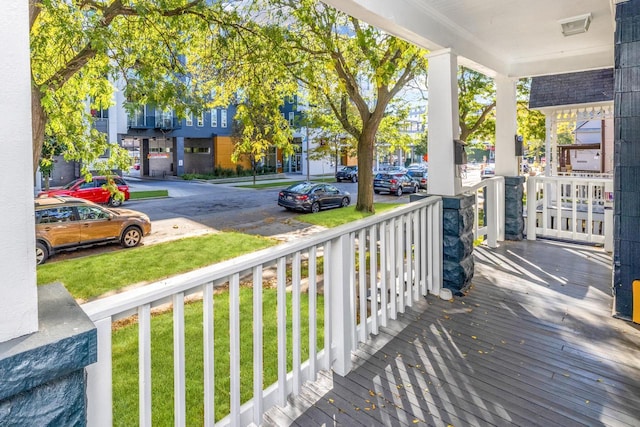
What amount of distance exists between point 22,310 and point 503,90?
5752mm

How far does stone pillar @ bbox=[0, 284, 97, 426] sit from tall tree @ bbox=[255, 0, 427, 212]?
302 cm

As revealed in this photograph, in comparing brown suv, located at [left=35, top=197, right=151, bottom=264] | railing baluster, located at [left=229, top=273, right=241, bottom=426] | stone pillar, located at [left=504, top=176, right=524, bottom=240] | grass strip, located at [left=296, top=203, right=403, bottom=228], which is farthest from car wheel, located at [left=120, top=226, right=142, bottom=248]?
railing baluster, located at [left=229, top=273, right=241, bottom=426]

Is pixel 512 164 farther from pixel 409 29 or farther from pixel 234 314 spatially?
pixel 234 314

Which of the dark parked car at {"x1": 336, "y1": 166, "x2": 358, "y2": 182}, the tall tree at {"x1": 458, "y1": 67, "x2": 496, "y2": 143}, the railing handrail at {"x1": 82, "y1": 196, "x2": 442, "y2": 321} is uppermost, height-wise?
the tall tree at {"x1": 458, "y1": 67, "x2": 496, "y2": 143}

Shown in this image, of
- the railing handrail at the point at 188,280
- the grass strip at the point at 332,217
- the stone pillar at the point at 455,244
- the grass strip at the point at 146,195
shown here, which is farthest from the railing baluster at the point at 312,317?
the grass strip at the point at 146,195

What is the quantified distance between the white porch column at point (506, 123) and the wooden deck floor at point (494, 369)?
223 cm

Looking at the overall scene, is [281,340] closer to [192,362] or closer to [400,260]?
[400,260]

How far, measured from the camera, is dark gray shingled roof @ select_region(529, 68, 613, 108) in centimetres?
862

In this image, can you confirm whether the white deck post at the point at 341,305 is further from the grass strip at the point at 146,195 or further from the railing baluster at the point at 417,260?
the grass strip at the point at 146,195

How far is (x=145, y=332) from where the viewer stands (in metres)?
1.36

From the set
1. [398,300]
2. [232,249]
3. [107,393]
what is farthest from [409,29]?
[232,249]

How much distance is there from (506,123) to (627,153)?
102 inches

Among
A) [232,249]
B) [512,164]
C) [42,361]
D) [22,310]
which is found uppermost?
[512,164]

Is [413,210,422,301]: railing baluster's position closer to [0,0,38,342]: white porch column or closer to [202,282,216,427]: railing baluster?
[202,282,216,427]: railing baluster
